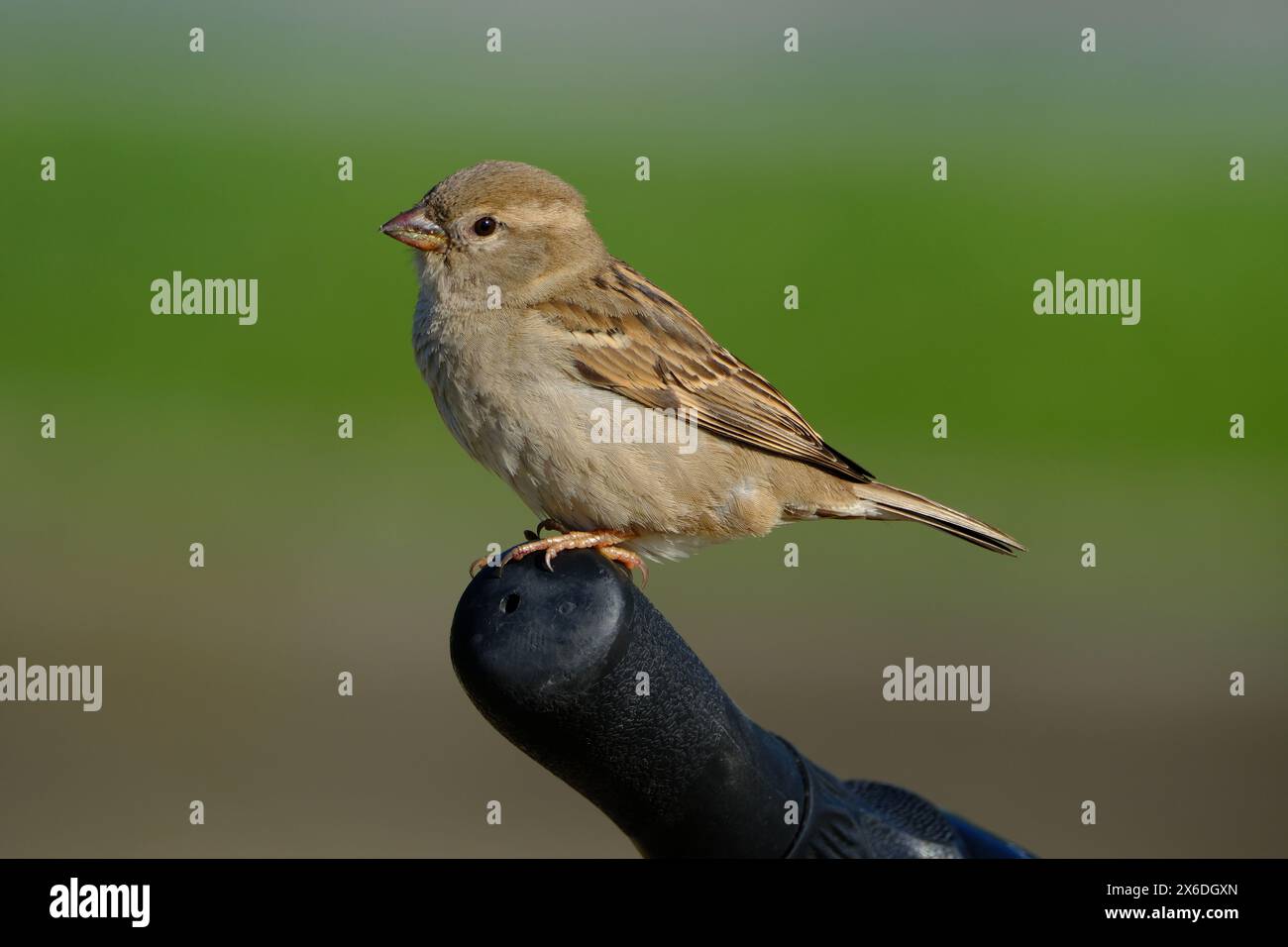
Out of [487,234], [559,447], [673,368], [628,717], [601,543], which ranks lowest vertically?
[628,717]

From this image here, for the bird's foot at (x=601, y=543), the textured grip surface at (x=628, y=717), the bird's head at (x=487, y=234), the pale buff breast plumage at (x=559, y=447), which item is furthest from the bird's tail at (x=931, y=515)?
the textured grip surface at (x=628, y=717)

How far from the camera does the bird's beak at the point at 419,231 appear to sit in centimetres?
497

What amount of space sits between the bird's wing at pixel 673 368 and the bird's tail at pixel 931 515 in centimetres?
10

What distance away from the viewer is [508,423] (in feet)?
14.9

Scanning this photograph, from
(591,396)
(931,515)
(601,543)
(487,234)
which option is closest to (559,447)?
(591,396)

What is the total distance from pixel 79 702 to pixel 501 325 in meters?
7.19

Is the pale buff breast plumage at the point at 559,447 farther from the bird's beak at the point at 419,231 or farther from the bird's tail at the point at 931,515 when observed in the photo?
the bird's tail at the point at 931,515

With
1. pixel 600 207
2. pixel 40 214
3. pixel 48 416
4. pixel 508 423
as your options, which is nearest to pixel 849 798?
pixel 508 423

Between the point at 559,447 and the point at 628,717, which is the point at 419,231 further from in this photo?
the point at 628,717

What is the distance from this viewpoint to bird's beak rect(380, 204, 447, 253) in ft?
16.3

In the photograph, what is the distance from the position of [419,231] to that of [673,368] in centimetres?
94

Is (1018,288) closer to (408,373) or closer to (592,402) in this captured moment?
(408,373)

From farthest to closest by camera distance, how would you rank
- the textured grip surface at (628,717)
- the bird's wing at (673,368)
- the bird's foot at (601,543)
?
the bird's wing at (673,368) < the bird's foot at (601,543) < the textured grip surface at (628,717)

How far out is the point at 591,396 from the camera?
15.5 ft
